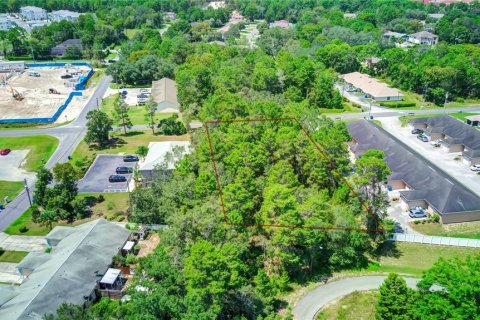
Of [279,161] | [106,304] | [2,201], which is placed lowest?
[2,201]

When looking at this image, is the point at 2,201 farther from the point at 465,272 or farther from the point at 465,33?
the point at 465,33

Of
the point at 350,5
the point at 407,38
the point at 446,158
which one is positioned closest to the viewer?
the point at 446,158

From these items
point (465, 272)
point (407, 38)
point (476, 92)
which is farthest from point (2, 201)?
point (407, 38)

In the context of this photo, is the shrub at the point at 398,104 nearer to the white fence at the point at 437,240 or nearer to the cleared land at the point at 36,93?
the white fence at the point at 437,240

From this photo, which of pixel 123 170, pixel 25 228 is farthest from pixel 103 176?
pixel 25 228

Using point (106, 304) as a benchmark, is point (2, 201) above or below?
below

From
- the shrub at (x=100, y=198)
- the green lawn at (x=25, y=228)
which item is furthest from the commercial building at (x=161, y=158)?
the green lawn at (x=25, y=228)

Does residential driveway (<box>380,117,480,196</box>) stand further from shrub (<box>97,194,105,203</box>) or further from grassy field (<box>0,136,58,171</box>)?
grassy field (<box>0,136,58,171</box>)

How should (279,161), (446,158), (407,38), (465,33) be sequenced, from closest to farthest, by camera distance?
1. (279,161)
2. (446,158)
3. (465,33)
4. (407,38)
